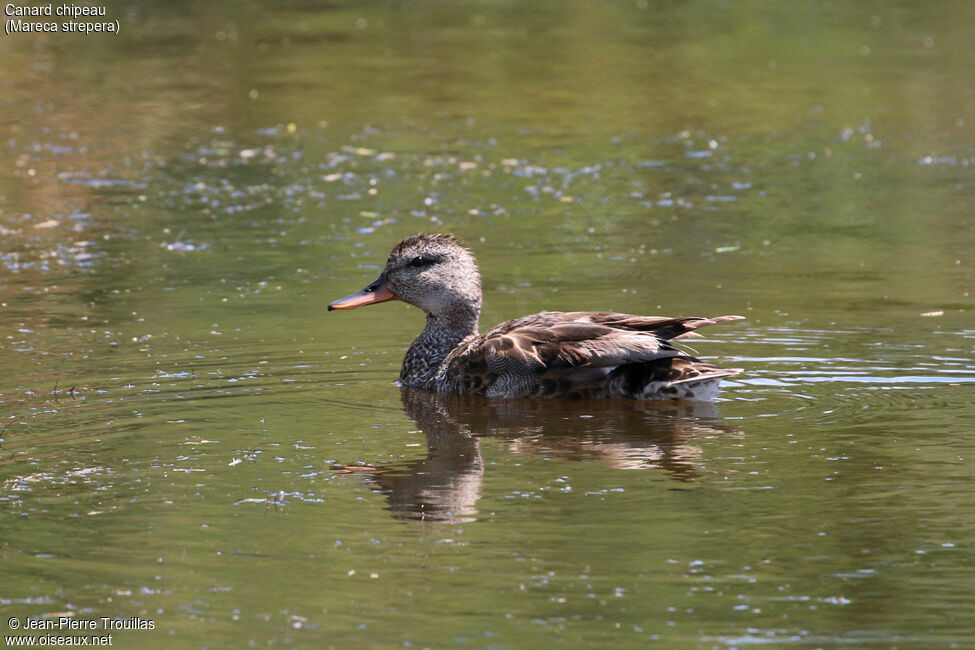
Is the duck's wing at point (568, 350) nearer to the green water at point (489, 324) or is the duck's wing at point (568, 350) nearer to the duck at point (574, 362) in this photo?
the duck at point (574, 362)

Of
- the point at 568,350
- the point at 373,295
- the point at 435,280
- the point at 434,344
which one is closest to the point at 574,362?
the point at 568,350

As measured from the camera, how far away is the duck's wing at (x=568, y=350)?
931 cm

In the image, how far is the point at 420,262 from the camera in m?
10.8

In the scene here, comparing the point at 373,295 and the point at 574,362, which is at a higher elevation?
the point at 373,295

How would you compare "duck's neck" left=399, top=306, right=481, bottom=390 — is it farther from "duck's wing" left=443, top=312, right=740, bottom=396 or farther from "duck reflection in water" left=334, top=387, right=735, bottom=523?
"duck's wing" left=443, top=312, right=740, bottom=396

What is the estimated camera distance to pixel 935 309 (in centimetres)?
1124

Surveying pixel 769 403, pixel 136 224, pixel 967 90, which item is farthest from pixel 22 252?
pixel 967 90

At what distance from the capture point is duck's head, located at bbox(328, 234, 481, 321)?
10773 millimetres

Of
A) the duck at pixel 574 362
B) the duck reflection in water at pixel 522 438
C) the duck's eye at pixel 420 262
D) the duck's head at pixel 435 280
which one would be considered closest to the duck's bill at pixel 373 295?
the duck's head at pixel 435 280

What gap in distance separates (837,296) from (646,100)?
971 centimetres

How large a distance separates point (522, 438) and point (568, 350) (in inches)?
40.2

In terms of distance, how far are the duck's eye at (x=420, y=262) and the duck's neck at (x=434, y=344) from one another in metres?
0.35

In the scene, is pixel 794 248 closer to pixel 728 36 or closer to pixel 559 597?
pixel 559 597

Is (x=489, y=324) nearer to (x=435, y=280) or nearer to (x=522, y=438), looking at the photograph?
(x=435, y=280)
